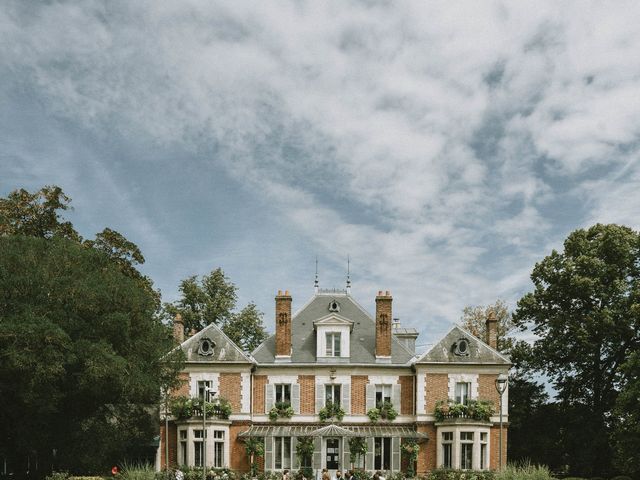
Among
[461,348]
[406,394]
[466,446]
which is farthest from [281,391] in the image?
[466,446]

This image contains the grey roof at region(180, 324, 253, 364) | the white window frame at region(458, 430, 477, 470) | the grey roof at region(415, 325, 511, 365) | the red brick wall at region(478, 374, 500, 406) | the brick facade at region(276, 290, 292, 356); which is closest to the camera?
the white window frame at region(458, 430, 477, 470)

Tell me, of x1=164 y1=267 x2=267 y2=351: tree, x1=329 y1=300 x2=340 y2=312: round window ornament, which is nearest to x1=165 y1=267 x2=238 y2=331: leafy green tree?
x1=164 y1=267 x2=267 y2=351: tree

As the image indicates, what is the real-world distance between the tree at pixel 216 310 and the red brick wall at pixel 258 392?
1444 centimetres

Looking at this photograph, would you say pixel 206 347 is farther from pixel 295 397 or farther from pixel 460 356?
pixel 460 356

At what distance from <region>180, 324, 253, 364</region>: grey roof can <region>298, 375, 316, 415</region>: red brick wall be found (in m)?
2.87

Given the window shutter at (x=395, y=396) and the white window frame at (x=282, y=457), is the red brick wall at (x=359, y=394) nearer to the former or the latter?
the window shutter at (x=395, y=396)

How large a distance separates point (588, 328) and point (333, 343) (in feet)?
→ 43.8

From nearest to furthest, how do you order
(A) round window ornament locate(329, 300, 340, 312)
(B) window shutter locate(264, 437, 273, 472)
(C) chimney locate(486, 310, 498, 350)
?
1. (B) window shutter locate(264, 437, 273, 472)
2. (C) chimney locate(486, 310, 498, 350)
3. (A) round window ornament locate(329, 300, 340, 312)

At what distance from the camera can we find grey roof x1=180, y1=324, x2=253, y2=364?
112 feet

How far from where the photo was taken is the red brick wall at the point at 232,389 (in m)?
33.8

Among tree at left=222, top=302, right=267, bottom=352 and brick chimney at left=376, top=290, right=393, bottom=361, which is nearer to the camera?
brick chimney at left=376, top=290, right=393, bottom=361

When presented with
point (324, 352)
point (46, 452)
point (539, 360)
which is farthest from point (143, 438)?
point (539, 360)

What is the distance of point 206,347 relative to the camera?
34438 mm

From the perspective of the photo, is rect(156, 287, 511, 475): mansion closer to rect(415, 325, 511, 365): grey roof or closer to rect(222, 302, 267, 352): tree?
rect(415, 325, 511, 365): grey roof
